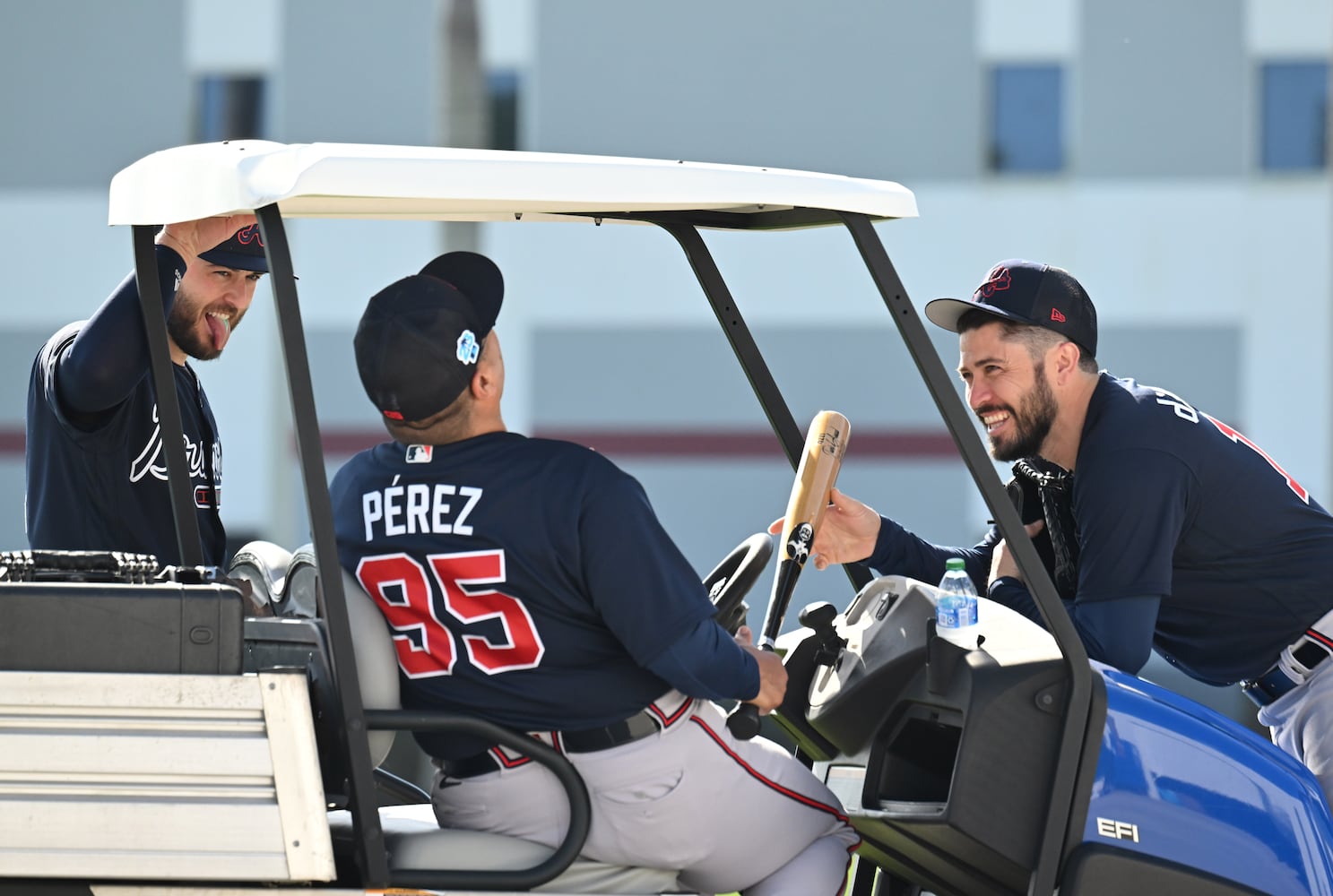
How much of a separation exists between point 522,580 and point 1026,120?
765cm

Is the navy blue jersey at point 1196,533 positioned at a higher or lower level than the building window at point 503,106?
lower

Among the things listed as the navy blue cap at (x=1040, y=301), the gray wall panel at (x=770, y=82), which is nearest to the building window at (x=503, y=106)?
the gray wall panel at (x=770, y=82)

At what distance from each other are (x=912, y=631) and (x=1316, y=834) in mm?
759

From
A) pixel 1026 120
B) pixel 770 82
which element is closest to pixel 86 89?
pixel 770 82

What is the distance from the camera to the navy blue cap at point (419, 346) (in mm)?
2490

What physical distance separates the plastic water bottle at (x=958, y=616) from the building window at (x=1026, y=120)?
7174 mm

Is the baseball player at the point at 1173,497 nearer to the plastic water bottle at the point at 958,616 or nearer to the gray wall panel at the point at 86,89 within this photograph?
the plastic water bottle at the point at 958,616

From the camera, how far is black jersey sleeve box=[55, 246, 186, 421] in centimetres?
296

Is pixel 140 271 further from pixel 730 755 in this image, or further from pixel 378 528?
pixel 730 755

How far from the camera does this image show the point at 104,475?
3.24m

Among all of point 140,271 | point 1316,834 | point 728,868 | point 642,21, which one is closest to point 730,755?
point 728,868

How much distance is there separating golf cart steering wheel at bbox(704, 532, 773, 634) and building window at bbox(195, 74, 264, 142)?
732 cm

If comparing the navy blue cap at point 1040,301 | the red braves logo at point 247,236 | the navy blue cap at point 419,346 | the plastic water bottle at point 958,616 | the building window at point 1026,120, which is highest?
the building window at point 1026,120

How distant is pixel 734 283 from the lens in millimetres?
9414
